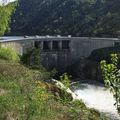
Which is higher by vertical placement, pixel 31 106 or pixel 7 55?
pixel 31 106

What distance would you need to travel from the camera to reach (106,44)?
9806 cm

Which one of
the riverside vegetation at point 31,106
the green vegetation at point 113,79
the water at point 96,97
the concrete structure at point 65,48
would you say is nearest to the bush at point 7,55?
the water at point 96,97

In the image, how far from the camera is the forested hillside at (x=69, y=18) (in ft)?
391

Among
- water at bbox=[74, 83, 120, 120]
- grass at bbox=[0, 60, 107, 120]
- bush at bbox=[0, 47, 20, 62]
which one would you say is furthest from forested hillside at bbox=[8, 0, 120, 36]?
grass at bbox=[0, 60, 107, 120]

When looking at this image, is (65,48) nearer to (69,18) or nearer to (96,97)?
(96,97)

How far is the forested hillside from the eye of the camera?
119m

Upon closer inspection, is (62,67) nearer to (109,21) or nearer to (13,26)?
(109,21)

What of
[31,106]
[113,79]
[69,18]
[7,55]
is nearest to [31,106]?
[31,106]

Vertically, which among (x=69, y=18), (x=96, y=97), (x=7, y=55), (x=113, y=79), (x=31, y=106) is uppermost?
(x=113, y=79)

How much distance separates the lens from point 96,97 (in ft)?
214

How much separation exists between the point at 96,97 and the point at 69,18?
73.1 metres

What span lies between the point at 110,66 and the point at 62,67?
280ft

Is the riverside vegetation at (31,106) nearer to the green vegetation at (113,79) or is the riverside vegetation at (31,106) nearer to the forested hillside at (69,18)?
the green vegetation at (113,79)

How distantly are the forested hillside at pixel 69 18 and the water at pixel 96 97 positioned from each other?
136 feet
